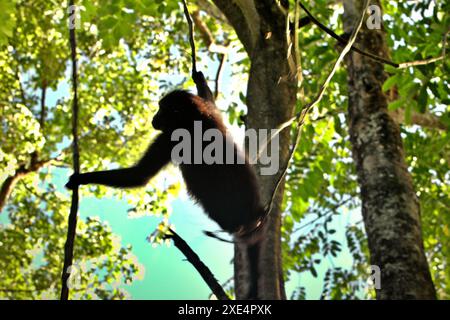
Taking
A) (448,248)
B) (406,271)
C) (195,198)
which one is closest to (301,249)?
(448,248)

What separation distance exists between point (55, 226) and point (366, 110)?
319 inches

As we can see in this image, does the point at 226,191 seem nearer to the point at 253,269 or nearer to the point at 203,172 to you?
the point at 203,172

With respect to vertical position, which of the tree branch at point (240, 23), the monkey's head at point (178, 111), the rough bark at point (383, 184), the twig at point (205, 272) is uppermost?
the tree branch at point (240, 23)

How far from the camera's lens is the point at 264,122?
9.77 ft

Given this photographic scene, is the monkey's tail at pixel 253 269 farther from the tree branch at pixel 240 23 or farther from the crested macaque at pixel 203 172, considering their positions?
the tree branch at pixel 240 23

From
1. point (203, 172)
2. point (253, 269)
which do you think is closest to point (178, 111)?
point (203, 172)

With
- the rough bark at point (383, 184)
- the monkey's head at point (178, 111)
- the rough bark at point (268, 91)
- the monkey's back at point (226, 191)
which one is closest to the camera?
the rough bark at point (268, 91)

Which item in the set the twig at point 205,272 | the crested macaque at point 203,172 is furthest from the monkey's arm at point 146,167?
the twig at point 205,272

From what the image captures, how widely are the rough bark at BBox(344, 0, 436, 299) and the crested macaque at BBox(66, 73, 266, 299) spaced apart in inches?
29.6

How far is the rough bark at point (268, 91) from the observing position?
2760 mm

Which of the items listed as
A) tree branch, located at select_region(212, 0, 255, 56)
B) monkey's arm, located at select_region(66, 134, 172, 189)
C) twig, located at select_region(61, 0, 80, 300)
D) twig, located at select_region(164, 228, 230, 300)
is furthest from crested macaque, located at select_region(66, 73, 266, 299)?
twig, located at select_region(61, 0, 80, 300)

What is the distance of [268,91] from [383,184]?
0.99 metres

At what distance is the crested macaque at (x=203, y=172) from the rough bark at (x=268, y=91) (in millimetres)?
541
